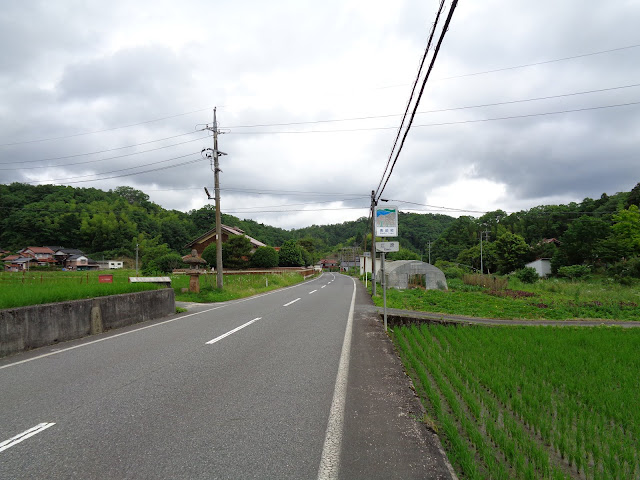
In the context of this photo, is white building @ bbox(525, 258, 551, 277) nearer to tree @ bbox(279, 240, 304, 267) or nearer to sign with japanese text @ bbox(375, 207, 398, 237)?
tree @ bbox(279, 240, 304, 267)

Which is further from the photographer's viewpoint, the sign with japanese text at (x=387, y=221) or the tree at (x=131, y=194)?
the tree at (x=131, y=194)

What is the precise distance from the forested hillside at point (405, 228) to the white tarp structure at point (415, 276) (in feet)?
28.9

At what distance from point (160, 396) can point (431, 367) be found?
4.17 m

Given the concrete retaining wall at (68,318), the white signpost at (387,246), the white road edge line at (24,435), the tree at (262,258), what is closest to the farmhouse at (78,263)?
the tree at (262,258)

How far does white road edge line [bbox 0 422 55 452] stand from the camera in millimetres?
2764

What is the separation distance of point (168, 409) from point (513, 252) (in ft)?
195

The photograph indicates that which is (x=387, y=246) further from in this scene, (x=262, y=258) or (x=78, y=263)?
(x=78, y=263)

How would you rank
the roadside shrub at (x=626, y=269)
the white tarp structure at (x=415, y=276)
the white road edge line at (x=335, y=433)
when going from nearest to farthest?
the white road edge line at (x=335, y=433), the white tarp structure at (x=415, y=276), the roadside shrub at (x=626, y=269)

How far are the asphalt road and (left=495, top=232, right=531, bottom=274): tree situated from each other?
5548 centimetres

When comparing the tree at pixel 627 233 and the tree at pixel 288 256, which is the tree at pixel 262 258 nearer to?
the tree at pixel 288 256

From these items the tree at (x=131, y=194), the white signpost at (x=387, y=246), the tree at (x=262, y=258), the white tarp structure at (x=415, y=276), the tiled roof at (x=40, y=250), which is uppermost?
the tree at (x=131, y=194)

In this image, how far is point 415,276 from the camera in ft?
90.1

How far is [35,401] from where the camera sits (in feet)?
12.3

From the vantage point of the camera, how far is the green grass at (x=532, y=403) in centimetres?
299
